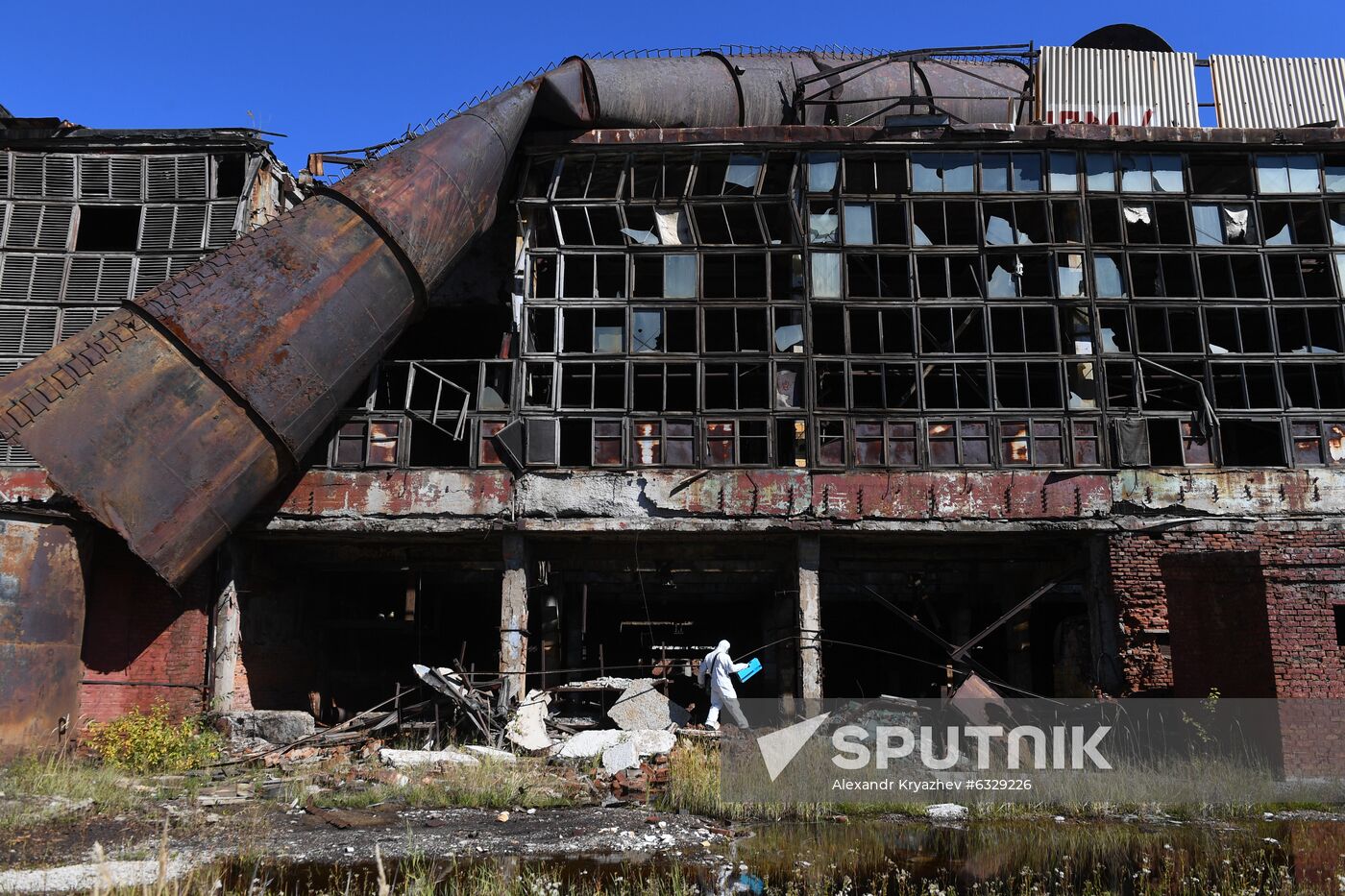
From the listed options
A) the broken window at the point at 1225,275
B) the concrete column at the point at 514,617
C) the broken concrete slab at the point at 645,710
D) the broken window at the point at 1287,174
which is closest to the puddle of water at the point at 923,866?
the broken concrete slab at the point at 645,710

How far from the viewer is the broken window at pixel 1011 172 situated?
51.5 feet

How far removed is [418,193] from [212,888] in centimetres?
1003

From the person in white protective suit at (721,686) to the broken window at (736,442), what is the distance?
270 cm

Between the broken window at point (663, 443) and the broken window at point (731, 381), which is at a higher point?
the broken window at point (731, 381)

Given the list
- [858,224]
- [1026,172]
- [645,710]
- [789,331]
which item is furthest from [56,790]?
[1026,172]

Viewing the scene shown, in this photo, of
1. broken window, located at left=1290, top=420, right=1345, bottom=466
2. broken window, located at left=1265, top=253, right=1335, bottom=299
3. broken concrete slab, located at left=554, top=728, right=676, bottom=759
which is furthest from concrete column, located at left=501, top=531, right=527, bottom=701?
broken window, located at left=1265, top=253, right=1335, bottom=299

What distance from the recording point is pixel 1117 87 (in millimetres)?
16781

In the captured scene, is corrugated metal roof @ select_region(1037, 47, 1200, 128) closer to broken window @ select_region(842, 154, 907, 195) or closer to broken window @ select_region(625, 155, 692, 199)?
broken window @ select_region(842, 154, 907, 195)

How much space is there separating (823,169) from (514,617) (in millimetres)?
8129

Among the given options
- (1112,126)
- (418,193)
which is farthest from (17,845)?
(1112,126)

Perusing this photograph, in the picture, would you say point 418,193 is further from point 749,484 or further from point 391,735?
point 391,735

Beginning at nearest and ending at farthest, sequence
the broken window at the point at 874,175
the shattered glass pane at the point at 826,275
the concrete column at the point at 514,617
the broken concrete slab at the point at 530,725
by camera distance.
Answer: the broken concrete slab at the point at 530,725, the concrete column at the point at 514,617, the shattered glass pane at the point at 826,275, the broken window at the point at 874,175

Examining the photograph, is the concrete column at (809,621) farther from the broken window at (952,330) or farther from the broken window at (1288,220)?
the broken window at (1288,220)

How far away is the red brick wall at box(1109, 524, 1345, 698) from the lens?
37.7 ft
